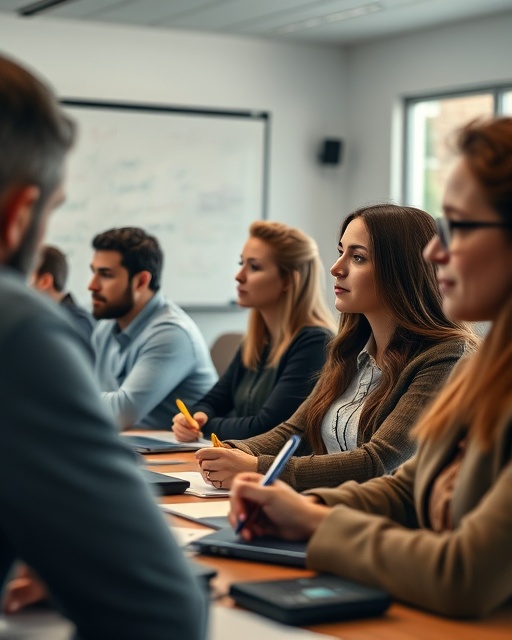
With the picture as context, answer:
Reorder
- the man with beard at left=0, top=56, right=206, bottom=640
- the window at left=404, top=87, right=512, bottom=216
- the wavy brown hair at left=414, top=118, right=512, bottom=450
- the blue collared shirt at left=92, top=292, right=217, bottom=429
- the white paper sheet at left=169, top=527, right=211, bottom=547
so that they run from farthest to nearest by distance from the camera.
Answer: the window at left=404, top=87, right=512, bottom=216 < the blue collared shirt at left=92, top=292, right=217, bottom=429 < the white paper sheet at left=169, top=527, right=211, bottom=547 < the wavy brown hair at left=414, top=118, right=512, bottom=450 < the man with beard at left=0, top=56, right=206, bottom=640

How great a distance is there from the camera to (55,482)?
0.86m

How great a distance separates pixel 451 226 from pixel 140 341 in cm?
247

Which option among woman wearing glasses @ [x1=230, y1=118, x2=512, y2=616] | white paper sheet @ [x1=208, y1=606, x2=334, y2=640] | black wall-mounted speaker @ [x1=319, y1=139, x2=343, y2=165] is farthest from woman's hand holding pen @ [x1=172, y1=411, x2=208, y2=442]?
black wall-mounted speaker @ [x1=319, y1=139, x2=343, y2=165]

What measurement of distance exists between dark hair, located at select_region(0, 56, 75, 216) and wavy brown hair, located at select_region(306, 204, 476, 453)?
1.55 m

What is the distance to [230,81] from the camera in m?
6.47

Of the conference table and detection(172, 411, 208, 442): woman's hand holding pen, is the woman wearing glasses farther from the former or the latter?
detection(172, 411, 208, 442): woman's hand holding pen

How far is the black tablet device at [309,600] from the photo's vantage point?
1282mm

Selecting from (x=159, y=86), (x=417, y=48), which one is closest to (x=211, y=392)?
(x=159, y=86)

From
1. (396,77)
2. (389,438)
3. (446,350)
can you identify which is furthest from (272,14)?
(389,438)

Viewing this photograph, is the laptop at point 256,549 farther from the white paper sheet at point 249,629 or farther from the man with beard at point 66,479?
the man with beard at point 66,479

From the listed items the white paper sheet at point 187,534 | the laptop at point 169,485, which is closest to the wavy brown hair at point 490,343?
the white paper sheet at point 187,534

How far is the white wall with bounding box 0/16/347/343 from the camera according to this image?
19.5 ft

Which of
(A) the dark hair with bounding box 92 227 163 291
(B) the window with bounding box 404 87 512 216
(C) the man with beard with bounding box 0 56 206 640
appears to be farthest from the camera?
(B) the window with bounding box 404 87 512 216

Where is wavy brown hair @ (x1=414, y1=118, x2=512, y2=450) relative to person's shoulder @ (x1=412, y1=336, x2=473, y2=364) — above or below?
above
